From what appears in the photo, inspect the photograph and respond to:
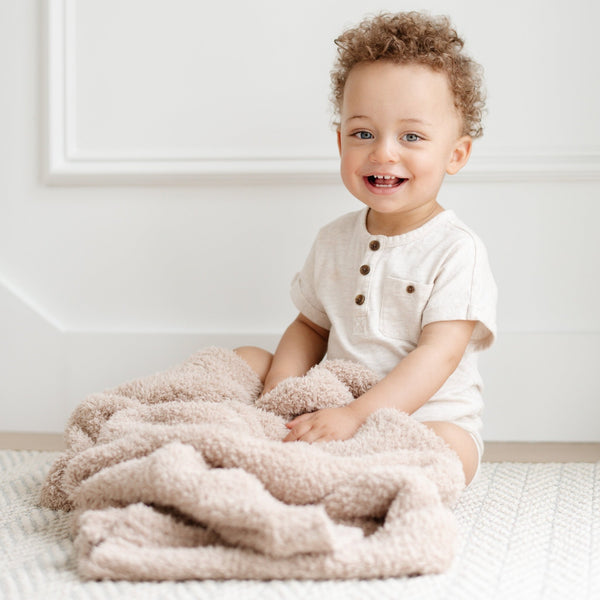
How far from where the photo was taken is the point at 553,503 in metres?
0.97

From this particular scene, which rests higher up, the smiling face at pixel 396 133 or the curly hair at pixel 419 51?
the curly hair at pixel 419 51

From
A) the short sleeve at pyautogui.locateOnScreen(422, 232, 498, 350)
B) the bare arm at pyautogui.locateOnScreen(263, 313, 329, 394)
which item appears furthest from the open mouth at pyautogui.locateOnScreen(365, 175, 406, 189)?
the bare arm at pyautogui.locateOnScreen(263, 313, 329, 394)

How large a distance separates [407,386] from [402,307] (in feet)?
0.45

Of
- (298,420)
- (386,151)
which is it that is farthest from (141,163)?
(298,420)

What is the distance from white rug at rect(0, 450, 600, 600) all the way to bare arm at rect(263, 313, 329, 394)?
294 millimetres

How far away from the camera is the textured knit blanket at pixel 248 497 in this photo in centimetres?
70

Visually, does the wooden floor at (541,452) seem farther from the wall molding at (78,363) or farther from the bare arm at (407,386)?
the bare arm at (407,386)

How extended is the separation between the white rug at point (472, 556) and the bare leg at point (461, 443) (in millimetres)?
42

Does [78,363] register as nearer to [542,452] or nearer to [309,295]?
[309,295]

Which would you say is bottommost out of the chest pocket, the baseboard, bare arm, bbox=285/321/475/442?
the baseboard

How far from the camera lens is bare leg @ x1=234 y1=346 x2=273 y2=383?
115cm

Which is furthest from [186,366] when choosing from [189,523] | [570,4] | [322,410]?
[570,4]

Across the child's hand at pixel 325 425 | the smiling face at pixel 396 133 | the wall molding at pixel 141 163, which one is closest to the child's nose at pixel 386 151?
the smiling face at pixel 396 133

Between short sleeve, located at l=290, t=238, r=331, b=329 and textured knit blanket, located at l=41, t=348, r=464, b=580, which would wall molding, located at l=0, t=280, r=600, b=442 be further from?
textured knit blanket, located at l=41, t=348, r=464, b=580
